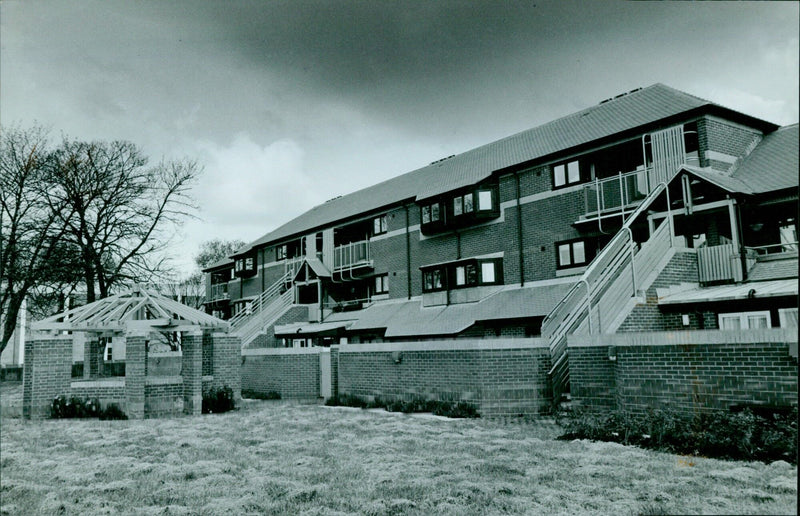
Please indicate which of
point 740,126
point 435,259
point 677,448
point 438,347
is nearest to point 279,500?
point 677,448

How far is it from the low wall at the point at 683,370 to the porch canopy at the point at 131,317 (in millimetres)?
9113

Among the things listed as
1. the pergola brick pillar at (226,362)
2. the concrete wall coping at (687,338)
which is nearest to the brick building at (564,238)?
the concrete wall coping at (687,338)

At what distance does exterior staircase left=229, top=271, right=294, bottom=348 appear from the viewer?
92.5 ft

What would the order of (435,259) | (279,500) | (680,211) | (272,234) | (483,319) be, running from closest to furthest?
(279,500) < (680,211) < (483,319) < (435,259) < (272,234)

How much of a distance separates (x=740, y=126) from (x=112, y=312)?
610 inches

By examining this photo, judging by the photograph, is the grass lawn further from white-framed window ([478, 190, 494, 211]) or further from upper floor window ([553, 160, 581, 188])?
white-framed window ([478, 190, 494, 211])

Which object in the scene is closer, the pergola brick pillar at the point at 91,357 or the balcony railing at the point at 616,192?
the balcony railing at the point at 616,192

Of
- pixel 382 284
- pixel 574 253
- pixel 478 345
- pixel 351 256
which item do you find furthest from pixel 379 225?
pixel 478 345

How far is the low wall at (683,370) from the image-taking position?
7.38 metres

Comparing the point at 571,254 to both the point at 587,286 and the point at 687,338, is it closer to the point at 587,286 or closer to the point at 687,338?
the point at 587,286

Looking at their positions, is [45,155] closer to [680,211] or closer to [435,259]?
[680,211]

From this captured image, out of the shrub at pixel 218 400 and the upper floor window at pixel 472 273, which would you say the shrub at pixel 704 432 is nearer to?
the shrub at pixel 218 400

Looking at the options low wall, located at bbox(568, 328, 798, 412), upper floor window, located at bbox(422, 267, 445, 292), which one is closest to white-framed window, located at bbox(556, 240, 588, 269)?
upper floor window, located at bbox(422, 267, 445, 292)

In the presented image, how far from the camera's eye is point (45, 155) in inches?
261
